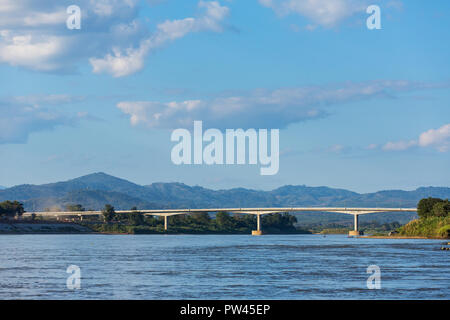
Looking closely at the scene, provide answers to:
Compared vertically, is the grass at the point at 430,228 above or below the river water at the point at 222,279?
above

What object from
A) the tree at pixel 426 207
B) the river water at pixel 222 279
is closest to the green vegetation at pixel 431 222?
the tree at pixel 426 207

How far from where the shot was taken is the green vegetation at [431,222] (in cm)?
16259

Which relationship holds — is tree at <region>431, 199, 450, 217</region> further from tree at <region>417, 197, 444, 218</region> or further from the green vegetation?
tree at <region>417, 197, 444, 218</region>

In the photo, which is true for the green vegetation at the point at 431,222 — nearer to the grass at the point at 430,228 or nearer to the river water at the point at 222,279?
the grass at the point at 430,228

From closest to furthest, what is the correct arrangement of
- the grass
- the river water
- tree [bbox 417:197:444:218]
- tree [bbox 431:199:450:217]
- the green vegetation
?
the river water, the grass, the green vegetation, tree [bbox 431:199:450:217], tree [bbox 417:197:444:218]

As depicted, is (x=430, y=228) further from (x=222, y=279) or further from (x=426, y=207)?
(x=222, y=279)

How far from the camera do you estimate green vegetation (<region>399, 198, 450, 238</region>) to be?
16259 cm

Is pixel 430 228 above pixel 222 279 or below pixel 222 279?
above

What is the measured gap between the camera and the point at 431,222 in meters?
175

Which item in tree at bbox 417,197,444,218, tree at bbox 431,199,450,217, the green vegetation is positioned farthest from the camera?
tree at bbox 417,197,444,218

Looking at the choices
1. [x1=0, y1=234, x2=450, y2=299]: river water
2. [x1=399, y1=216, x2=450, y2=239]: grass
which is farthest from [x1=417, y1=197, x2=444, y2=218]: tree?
[x1=0, y1=234, x2=450, y2=299]: river water

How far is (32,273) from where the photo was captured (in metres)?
59.6

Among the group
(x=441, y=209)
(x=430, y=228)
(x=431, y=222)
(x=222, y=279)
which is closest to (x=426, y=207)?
(x=431, y=222)
